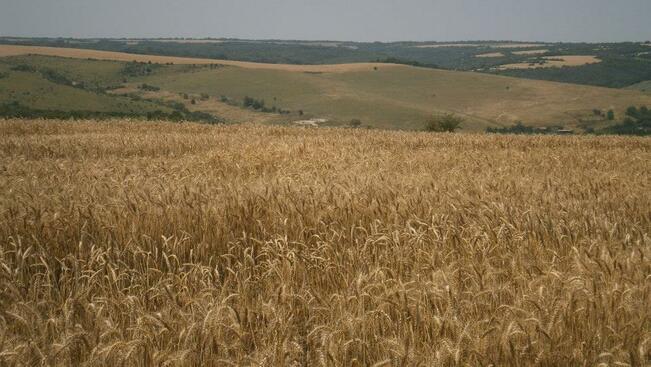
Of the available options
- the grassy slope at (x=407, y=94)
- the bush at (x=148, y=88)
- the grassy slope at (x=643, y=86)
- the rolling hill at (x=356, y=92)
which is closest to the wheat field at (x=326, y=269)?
the rolling hill at (x=356, y=92)

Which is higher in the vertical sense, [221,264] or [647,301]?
[647,301]

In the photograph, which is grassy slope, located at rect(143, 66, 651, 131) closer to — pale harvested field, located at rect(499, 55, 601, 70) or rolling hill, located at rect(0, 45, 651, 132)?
rolling hill, located at rect(0, 45, 651, 132)

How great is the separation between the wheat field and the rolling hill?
7127cm

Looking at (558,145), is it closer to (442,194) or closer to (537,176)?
(537,176)

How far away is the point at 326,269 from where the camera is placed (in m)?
3.67

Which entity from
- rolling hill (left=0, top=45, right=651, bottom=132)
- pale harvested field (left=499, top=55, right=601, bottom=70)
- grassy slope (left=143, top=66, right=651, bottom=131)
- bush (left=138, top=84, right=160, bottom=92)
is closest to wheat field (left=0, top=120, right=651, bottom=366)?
rolling hill (left=0, top=45, right=651, bottom=132)

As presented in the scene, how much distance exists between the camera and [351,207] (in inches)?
204

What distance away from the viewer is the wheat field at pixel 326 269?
2.38 meters

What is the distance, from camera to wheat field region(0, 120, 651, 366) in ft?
7.81

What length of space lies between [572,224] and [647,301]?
81.9 inches

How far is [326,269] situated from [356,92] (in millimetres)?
104310

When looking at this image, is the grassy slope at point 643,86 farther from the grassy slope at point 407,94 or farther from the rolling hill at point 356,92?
the grassy slope at point 407,94

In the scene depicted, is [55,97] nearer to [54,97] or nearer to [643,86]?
[54,97]

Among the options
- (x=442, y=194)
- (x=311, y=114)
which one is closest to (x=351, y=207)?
(x=442, y=194)
